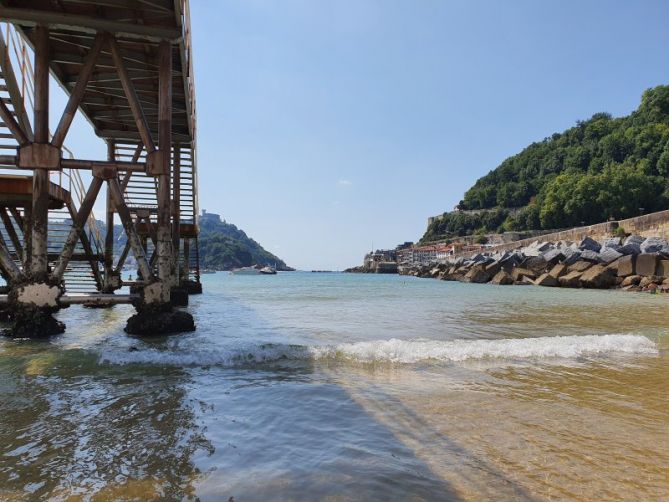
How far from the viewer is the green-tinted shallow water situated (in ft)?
9.66

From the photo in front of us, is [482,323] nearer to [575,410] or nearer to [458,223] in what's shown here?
[575,410]

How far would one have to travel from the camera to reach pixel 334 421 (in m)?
4.13

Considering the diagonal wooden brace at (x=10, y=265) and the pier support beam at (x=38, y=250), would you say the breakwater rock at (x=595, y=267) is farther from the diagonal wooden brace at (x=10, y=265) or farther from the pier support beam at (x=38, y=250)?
the diagonal wooden brace at (x=10, y=265)

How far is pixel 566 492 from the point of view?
9.46 ft

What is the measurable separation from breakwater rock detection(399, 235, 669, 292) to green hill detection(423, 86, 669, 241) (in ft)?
148

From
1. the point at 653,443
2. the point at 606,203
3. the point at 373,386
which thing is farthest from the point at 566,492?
the point at 606,203

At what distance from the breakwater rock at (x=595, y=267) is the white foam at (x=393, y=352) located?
76.4 feet

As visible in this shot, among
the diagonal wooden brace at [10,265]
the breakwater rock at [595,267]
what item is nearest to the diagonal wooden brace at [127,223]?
the diagonal wooden brace at [10,265]

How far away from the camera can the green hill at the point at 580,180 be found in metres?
80.6

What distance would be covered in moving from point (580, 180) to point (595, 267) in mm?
63723

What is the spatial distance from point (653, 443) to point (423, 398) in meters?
2.06

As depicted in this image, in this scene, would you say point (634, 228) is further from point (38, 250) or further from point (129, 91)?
point (38, 250)

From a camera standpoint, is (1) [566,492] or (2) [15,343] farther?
(2) [15,343]

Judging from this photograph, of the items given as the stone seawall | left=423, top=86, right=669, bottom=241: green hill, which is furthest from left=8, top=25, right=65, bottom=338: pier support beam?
left=423, top=86, right=669, bottom=241: green hill
